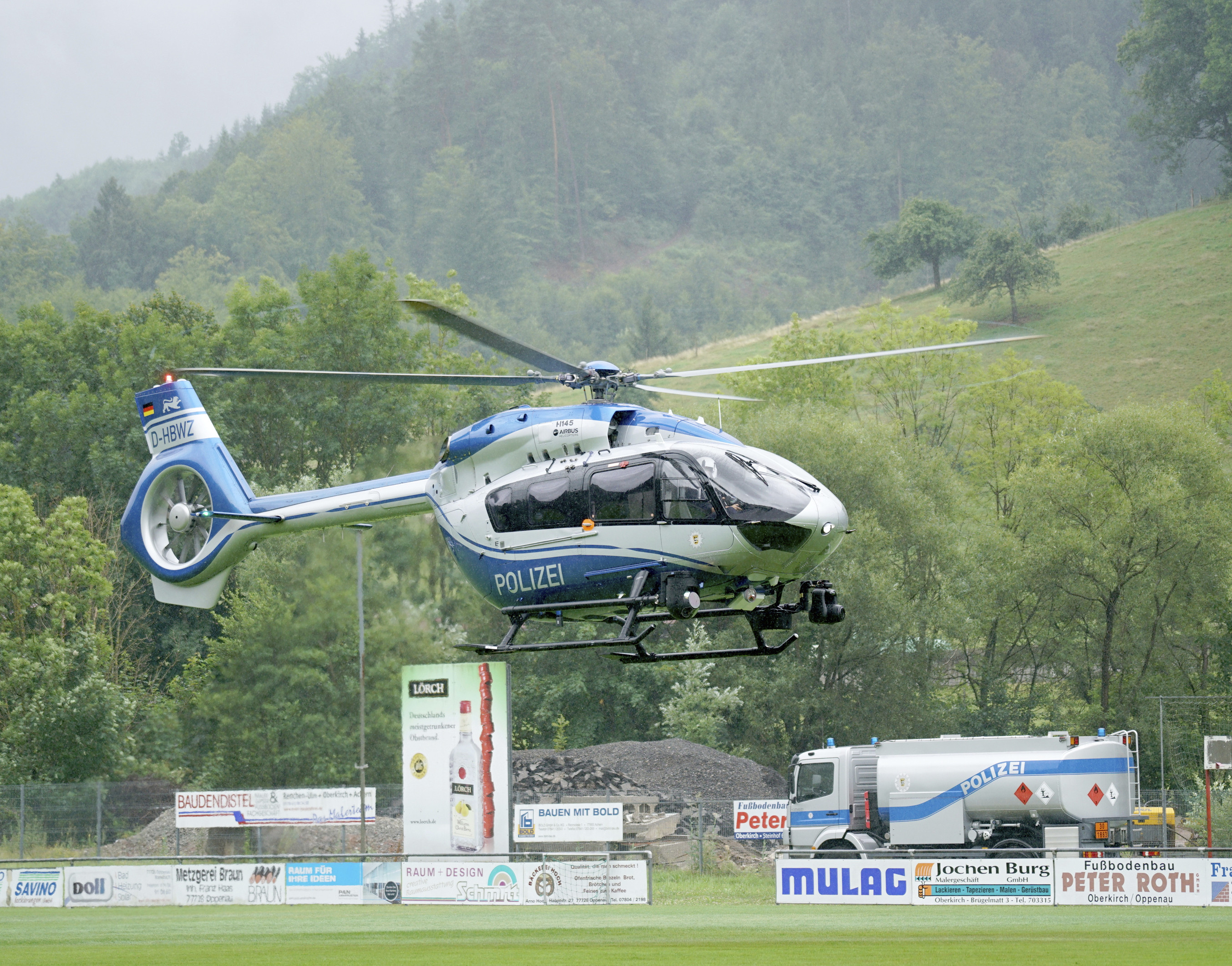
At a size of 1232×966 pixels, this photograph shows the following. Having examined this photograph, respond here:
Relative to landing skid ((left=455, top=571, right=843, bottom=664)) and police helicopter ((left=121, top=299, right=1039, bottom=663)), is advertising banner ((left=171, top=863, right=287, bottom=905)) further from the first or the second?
landing skid ((left=455, top=571, right=843, bottom=664))

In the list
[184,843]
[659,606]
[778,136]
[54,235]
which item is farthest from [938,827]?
[778,136]

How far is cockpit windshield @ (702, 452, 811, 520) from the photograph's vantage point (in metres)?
16.2

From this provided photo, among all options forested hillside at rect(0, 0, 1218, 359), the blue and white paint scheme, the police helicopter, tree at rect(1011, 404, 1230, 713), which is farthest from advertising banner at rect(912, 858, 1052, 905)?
forested hillside at rect(0, 0, 1218, 359)

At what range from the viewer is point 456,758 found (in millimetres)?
28391

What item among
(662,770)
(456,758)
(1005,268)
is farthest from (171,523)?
(1005,268)

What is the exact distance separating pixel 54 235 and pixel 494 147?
2196 inches

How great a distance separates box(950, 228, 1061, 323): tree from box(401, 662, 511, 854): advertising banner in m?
74.9

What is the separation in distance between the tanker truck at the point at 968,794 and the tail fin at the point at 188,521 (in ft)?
48.0

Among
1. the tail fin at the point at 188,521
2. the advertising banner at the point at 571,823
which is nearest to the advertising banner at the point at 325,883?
the advertising banner at the point at 571,823

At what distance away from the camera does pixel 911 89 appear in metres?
188

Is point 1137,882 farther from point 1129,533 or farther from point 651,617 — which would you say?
point 1129,533

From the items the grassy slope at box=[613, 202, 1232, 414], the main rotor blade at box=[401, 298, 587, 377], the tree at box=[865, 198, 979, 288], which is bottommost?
the main rotor blade at box=[401, 298, 587, 377]

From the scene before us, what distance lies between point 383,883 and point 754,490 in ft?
52.0

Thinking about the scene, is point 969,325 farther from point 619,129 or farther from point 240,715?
point 619,129
